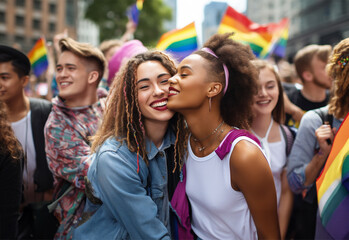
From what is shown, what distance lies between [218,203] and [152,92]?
921 mm

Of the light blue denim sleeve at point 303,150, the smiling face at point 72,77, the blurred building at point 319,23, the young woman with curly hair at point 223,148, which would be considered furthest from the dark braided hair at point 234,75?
the blurred building at point 319,23

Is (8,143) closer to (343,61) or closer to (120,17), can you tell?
(343,61)

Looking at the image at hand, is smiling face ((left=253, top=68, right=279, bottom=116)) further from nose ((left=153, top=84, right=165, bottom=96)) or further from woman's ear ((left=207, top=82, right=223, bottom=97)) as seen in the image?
nose ((left=153, top=84, right=165, bottom=96))

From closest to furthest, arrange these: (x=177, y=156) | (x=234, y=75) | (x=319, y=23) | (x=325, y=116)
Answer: (x=234, y=75) < (x=177, y=156) < (x=325, y=116) < (x=319, y=23)

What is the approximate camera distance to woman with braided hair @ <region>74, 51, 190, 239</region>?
6.35 feet

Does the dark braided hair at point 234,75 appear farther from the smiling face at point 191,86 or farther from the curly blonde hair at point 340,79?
the curly blonde hair at point 340,79

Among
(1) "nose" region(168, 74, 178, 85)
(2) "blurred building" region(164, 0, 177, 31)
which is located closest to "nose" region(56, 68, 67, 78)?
(1) "nose" region(168, 74, 178, 85)

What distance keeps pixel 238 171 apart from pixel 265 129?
1248 mm

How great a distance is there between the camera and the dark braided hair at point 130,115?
221 cm

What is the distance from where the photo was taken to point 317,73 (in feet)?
13.1

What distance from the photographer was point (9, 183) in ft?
7.19

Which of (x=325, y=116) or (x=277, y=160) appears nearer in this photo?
(x=325, y=116)

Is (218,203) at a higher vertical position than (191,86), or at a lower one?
lower

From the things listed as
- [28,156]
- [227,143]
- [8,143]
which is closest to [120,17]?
[28,156]
